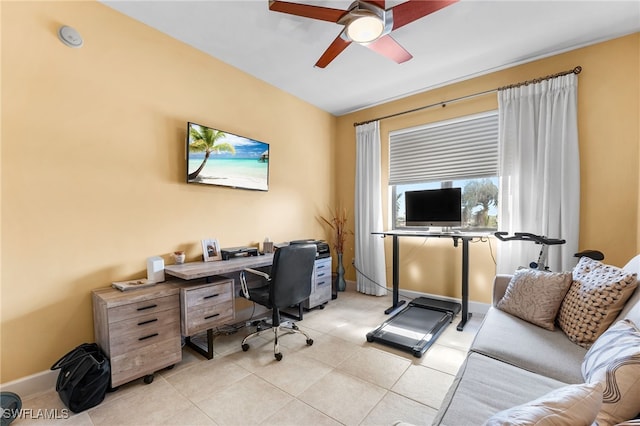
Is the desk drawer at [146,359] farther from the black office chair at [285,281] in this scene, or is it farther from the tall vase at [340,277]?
the tall vase at [340,277]

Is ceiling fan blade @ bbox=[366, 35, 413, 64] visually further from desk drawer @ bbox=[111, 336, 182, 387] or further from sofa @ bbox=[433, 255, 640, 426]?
desk drawer @ bbox=[111, 336, 182, 387]

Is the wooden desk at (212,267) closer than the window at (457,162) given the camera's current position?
Yes

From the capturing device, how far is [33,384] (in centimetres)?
182

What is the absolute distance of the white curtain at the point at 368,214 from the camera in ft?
13.2

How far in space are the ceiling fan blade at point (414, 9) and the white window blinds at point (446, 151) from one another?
201 cm

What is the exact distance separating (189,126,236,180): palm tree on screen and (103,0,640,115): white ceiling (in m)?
0.86

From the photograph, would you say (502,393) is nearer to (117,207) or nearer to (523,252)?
(523,252)

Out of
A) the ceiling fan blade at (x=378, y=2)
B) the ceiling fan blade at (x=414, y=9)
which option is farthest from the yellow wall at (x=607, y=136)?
the ceiling fan blade at (x=378, y=2)

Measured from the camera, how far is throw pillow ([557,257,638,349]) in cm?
143

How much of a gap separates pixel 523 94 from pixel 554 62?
409 mm

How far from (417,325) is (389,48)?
→ 2706mm

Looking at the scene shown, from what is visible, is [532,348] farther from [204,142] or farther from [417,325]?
[204,142]

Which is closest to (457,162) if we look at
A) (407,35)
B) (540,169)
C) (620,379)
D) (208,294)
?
(540,169)

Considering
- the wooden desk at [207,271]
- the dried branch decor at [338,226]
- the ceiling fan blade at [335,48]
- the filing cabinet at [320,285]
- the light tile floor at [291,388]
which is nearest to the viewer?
the light tile floor at [291,388]
